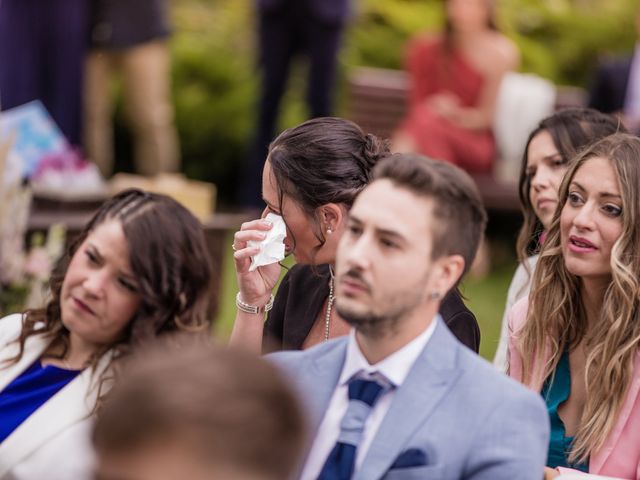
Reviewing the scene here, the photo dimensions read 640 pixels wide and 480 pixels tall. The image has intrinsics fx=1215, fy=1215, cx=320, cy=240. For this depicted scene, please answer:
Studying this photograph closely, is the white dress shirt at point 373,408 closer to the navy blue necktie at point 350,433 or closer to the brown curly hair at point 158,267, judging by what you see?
the navy blue necktie at point 350,433

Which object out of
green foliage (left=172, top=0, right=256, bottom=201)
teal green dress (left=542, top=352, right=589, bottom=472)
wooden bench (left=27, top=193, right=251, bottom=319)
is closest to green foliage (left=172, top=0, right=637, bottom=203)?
green foliage (left=172, top=0, right=256, bottom=201)

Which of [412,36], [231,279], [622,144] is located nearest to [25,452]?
[622,144]

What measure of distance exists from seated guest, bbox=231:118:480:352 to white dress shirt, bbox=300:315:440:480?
67 centimetres

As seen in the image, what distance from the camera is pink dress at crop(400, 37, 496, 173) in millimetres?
7785

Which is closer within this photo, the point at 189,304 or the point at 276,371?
the point at 276,371

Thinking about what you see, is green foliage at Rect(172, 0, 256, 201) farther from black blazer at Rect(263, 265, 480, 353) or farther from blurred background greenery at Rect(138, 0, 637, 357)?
black blazer at Rect(263, 265, 480, 353)

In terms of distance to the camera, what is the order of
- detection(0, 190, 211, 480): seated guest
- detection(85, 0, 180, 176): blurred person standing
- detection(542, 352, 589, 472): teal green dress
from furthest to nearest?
1. detection(85, 0, 180, 176): blurred person standing
2. detection(542, 352, 589, 472): teal green dress
3. detection(0, 190, 211, 480): seated guest

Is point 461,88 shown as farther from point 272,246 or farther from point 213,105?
point 272,246

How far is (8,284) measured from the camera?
15.5 feet

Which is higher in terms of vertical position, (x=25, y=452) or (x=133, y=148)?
(x=25, y=452)

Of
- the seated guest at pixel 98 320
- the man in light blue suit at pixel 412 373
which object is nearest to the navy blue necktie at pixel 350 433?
the man in light blue suit at pixel 412 373

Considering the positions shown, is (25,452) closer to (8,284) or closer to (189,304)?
(189,304)

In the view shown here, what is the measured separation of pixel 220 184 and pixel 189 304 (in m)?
6.13

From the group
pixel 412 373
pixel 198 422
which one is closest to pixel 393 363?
pixel 412 373
